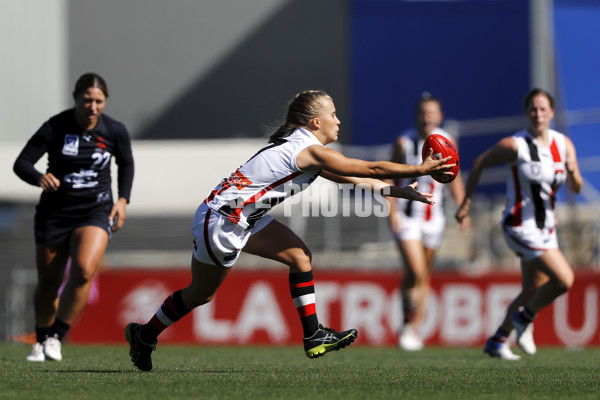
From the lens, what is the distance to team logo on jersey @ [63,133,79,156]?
7402 millimetres

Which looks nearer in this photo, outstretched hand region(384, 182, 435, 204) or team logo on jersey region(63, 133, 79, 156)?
outstretched hand region(384, 182, 435, 204)

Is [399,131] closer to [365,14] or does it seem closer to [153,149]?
[365,14]

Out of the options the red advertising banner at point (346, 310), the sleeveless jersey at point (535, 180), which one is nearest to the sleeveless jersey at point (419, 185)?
the sleeveless jersey at point (535, 180)

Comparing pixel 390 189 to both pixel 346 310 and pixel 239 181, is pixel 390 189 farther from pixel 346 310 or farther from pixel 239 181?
pixel 346 310

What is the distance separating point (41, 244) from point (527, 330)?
12.3ft

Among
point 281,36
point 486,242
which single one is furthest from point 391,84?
point 486,242

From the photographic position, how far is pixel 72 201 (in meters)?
7.43

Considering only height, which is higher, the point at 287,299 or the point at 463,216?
the point at 463,216

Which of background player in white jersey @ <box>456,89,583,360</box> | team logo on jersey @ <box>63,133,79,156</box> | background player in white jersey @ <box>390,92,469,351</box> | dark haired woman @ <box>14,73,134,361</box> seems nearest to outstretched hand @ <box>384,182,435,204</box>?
background player in white jersey @ <box>456,89,583,360</box>

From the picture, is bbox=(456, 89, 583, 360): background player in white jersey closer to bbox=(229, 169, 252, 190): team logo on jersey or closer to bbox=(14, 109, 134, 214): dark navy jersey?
bbox=(229, 169, 252, 190): team logo on jersey

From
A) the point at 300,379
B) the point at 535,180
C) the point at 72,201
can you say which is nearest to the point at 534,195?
the point at 535,180

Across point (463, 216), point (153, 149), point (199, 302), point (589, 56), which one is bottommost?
point (199, 302)

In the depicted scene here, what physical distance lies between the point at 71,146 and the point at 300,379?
2.63 m

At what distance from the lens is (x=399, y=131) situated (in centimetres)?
2353
